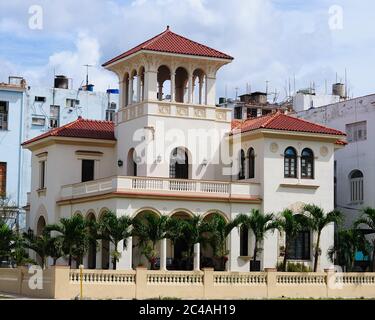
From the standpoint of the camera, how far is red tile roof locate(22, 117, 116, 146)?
60188mm

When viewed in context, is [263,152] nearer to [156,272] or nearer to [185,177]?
[185,177]

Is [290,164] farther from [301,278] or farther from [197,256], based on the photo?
[301,278]

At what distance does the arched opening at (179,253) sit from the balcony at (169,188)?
1295 mm

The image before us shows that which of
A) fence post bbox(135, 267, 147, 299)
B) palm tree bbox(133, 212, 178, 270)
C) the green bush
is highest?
palm tree bbox(133, 212, 178, 270)

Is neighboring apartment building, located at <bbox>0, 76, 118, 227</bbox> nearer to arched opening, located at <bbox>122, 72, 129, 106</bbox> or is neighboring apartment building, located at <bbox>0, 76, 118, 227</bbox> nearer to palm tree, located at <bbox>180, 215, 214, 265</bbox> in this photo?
arched opening, located at <bbox>122, 72, 129, 106</bbox>

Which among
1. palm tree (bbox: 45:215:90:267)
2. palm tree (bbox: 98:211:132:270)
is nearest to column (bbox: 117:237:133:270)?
palm tree (bbox: 98:211:132:270)

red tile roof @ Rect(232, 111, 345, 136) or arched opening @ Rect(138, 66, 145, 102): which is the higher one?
arched opening @ Rect(138, 66, 145, 102)

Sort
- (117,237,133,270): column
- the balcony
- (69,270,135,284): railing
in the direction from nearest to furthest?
(69,270,135,284): railing
(117,237,133,270): column
the balcony

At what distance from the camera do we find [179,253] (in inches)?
2237

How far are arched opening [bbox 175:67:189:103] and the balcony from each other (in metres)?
6.76

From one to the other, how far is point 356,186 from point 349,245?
11.8 meters

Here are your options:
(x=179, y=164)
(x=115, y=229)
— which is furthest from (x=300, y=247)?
(x=115, y=229)

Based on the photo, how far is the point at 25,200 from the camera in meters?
73.4

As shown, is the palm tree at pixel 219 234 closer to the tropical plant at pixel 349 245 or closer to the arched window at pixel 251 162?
the arched window at pixel 251 162
